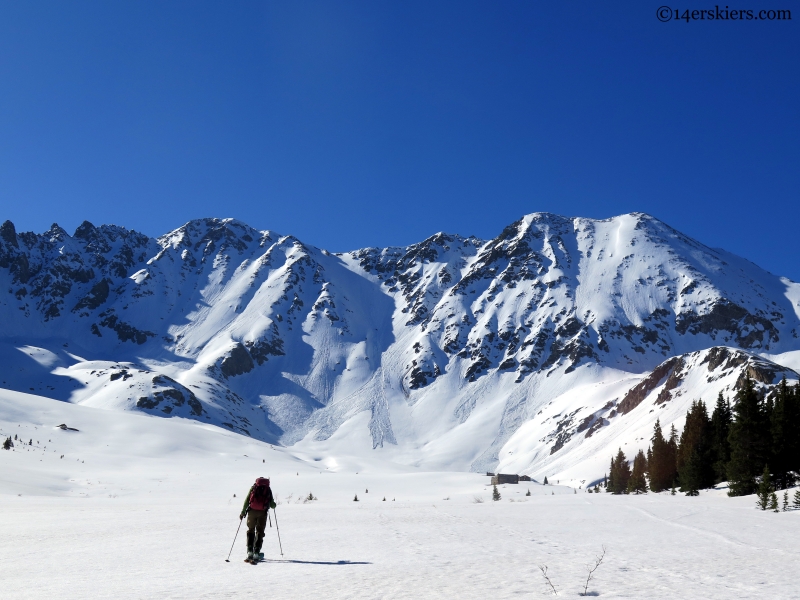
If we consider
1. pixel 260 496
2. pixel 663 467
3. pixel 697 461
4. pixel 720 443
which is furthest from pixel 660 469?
pixel 260 496

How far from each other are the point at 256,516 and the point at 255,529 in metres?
0.46

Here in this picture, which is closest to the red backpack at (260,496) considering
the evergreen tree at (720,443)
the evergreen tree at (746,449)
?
the evergreen tree at (746,449)

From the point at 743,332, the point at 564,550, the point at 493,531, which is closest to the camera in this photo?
the point at 564,550

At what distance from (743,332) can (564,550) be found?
669 ft

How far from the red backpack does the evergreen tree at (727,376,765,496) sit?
2397 centimetres

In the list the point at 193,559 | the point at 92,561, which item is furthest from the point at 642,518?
the point at 92,561

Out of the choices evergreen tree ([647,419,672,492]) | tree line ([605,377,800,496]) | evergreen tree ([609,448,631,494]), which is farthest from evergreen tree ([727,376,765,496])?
evergreen tree ([609,448,631,494])

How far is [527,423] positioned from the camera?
475 feet

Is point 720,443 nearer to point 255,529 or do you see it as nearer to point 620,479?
point 620,479

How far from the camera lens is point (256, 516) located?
1231 centimetres

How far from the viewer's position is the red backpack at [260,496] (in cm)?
1265

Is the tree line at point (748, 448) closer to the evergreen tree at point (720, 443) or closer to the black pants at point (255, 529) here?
the evergreen tree at point (720, 443)

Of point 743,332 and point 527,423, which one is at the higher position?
point 743,332

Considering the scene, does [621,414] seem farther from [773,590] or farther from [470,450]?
[773,590]
